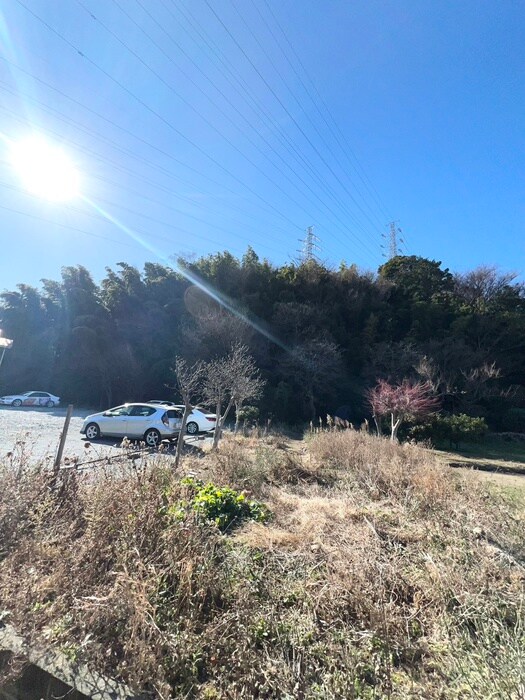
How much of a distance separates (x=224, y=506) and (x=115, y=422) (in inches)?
314

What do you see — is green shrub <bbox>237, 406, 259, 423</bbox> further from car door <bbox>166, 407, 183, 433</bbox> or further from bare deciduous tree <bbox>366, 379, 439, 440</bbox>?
bare deciduous tree <bbox>366, 379, 439, 440</bbox>

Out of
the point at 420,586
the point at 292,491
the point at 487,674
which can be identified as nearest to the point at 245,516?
the point at 292,491

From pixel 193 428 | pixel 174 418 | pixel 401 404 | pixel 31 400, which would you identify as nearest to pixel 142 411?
pixel 174 418

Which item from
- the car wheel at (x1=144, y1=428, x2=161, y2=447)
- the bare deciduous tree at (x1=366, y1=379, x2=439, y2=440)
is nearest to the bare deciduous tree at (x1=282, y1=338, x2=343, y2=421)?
the bare deciduous tree at (x1=366, y1=379, x2=439, y2=440)

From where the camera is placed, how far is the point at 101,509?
2.54 metres

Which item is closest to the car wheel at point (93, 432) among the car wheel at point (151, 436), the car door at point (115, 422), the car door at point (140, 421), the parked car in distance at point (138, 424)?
the parked car in distance at point (138, 424)

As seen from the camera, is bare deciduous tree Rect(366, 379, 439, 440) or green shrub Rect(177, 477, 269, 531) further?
bare deciduous tree Rect(366, 379, 439, 440)

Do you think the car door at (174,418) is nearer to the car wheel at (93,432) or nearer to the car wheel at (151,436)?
the car wheel at (151,436)

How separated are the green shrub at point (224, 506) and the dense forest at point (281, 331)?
16008mm

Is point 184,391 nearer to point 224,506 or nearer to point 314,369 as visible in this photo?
point 224,506

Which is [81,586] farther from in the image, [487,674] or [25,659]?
[487,674]

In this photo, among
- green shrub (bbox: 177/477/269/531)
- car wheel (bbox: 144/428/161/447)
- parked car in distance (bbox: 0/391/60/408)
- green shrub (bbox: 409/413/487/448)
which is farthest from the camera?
parked car in distance (bbox: 0/391/60/408)

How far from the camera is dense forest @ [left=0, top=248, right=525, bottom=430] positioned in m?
21.1

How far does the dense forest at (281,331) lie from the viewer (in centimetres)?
2111
